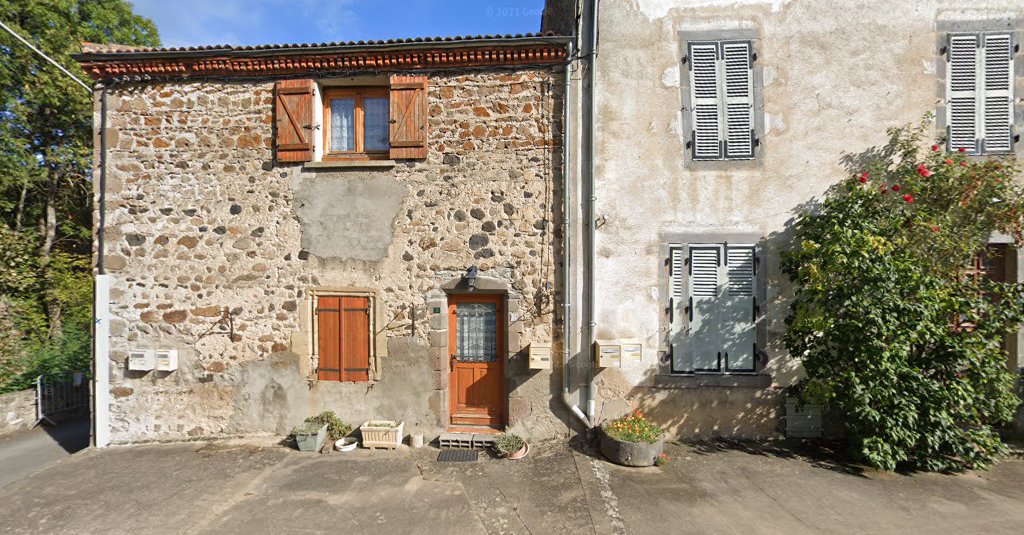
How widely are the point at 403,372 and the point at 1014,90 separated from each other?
908 centimetres

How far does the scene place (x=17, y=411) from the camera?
6.65 meters

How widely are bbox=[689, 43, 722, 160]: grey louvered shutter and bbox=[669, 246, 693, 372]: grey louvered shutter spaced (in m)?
1.42

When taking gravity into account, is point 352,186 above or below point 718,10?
below

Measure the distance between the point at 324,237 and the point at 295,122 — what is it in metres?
1.66

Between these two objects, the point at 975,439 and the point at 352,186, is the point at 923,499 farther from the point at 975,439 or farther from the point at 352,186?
the point at 352,186

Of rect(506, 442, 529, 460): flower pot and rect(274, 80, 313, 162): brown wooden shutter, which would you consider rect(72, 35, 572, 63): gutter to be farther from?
rect(506, 442, 529, 460): flower pot

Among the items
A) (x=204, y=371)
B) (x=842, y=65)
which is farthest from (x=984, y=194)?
(x=204, y=371)

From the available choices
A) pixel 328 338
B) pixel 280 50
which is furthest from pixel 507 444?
pixel 280 50

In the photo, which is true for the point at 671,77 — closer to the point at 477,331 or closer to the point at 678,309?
the point at 678,309

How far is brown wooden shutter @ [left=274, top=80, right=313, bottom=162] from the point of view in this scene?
5703 mm

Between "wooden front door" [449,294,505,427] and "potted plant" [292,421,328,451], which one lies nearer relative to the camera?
"potted plant" [292,421,328,451]

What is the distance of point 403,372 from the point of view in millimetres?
5688

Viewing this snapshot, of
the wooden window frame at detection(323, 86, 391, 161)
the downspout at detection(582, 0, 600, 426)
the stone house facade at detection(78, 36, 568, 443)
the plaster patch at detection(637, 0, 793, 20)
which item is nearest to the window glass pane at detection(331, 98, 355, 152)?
the wooden window frame at detection(323, 86, 391, 161)

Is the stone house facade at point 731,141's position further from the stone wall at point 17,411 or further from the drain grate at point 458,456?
the stone wall at point 17,411
